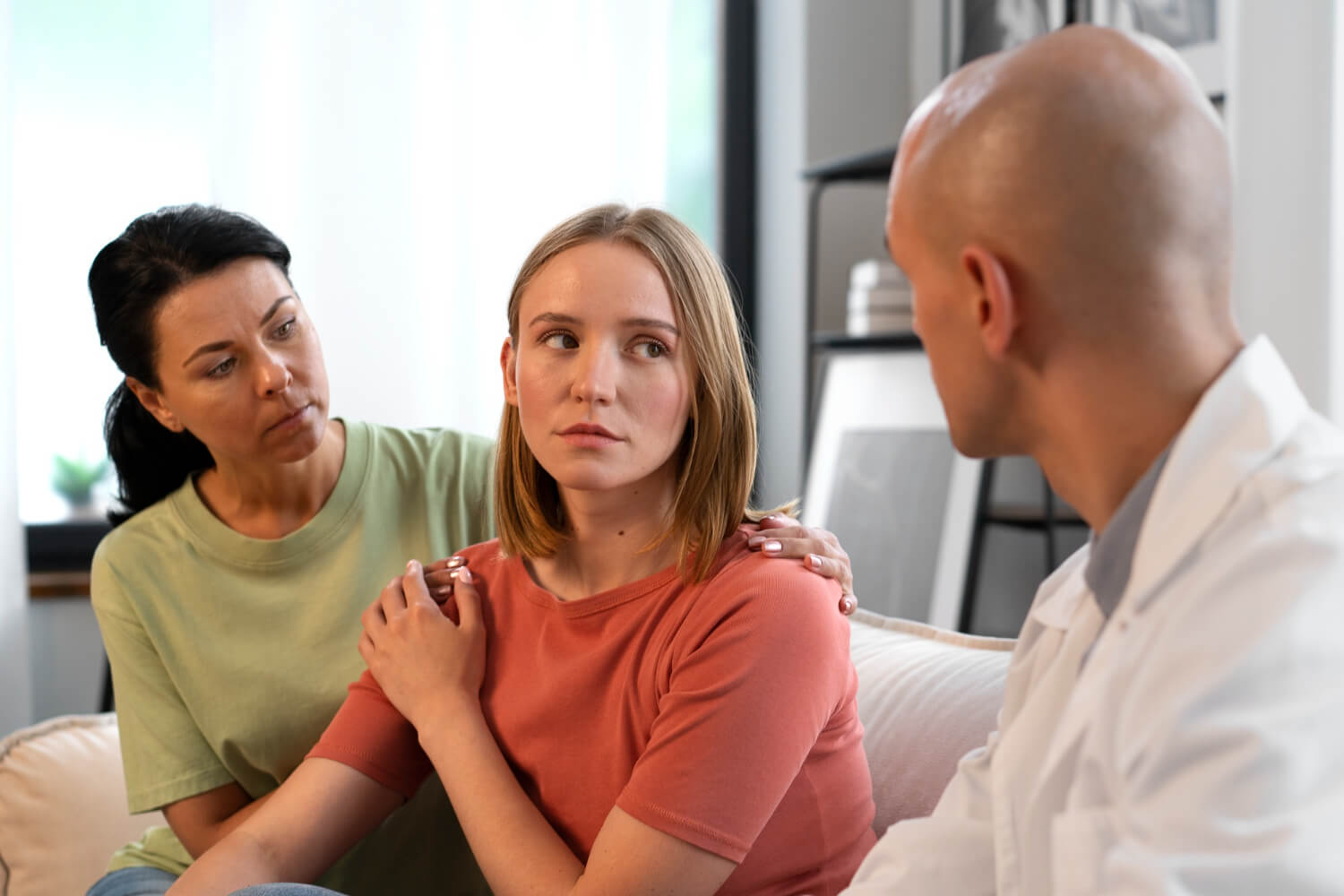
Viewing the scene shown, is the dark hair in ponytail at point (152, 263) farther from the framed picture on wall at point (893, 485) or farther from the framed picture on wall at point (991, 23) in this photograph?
the framed picture on wall at point (991, 23)

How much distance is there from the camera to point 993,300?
0.72m

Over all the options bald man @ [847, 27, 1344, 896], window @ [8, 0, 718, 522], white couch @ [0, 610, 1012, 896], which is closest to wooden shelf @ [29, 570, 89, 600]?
window @ [8, 0, 718, 522]

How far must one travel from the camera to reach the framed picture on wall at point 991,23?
9.32ft

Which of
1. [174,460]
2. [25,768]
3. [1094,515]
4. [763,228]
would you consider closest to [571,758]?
[1094,515]

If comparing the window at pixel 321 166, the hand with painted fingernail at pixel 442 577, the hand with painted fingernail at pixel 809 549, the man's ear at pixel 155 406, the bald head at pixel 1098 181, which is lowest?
the hand with painted fingernail at pixel 442 577

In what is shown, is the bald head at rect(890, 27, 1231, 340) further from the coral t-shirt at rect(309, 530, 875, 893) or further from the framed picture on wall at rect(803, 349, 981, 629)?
the framed picture on wall at rect(803, 349, 981, 629)

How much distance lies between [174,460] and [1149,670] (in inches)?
55.5

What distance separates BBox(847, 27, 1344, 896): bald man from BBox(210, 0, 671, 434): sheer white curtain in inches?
88.8

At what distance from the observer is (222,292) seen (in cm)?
148

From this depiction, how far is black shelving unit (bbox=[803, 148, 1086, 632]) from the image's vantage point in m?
2.72

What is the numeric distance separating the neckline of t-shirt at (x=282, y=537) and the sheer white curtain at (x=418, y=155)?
1.24m

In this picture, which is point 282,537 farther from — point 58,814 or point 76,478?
point 76,478

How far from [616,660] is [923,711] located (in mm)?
427

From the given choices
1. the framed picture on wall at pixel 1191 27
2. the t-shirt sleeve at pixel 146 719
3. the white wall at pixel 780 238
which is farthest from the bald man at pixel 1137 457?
the white wall at pixel 780 238
